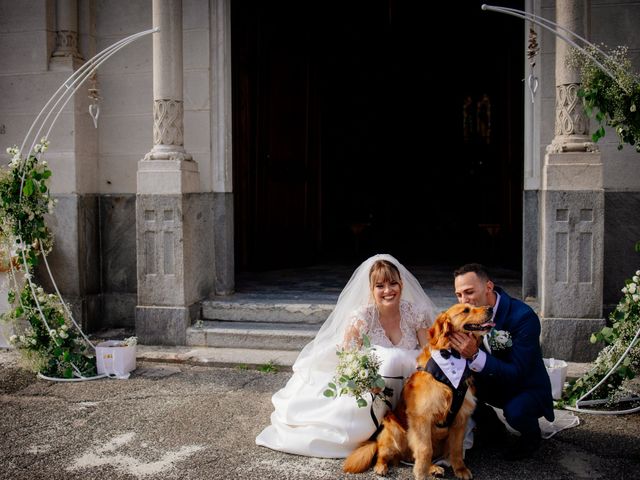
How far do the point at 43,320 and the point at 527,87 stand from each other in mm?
5179

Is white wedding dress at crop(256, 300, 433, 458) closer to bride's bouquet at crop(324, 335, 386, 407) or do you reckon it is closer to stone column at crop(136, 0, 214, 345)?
bride's bouquet at crop(324, 335, 386, 407)

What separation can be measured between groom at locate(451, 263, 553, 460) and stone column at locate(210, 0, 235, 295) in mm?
3949

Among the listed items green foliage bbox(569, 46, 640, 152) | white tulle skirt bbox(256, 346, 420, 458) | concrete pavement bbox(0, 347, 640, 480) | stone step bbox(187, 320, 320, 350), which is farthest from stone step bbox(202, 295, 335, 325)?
green foliage bbox(569, 46, 640, 152)

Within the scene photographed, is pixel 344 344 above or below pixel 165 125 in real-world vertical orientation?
below

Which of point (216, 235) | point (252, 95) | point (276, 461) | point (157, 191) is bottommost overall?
point (276, 461)

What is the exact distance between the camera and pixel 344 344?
183 inches

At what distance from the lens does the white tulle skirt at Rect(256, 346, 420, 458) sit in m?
4.32

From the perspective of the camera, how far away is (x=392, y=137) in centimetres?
1368

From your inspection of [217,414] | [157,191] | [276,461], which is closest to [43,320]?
[157,191]

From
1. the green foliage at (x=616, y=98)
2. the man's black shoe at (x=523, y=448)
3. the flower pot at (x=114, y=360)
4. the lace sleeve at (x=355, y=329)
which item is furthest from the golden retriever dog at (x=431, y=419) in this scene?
the flower pot at (x=114, y=360)

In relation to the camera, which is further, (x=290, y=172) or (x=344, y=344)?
(x=290, y=172)

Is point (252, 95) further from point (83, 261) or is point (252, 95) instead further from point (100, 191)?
point (83, 261)

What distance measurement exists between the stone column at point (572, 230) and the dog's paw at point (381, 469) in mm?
2731

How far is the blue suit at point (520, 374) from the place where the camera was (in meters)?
4.23
